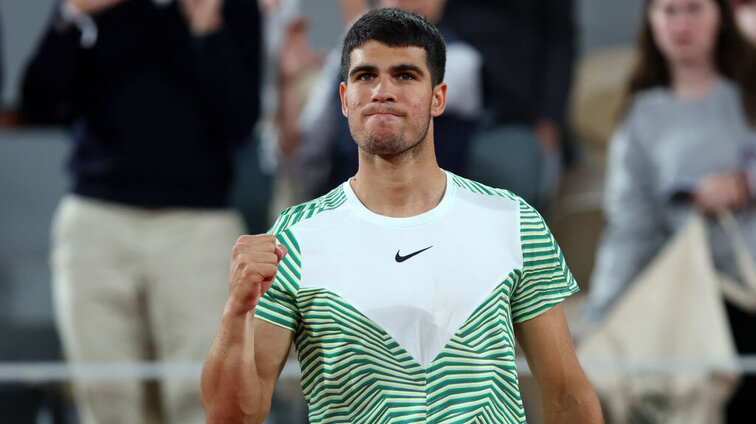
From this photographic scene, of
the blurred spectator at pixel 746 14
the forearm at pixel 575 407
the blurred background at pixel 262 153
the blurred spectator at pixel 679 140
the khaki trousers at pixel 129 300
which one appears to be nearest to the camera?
the forearm at pixel 575 407

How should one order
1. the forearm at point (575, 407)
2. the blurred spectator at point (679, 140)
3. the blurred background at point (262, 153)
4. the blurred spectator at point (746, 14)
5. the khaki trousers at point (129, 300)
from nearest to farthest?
1. the forearm at point (575, 407)
2. the khaki trousers at point (129, 300)
3. the blurred background at point (262, 153)
4. the blurred spectator at point (679, 140)
5. the blurred spectator at point (746, 14)

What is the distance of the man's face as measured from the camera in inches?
83.0

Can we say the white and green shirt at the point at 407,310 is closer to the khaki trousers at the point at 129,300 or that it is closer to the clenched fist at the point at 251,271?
the clenched fist at the point at 251,271

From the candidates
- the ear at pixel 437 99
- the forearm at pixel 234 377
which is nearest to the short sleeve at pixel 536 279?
the ear at pixel 437 99

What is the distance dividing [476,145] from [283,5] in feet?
3.79

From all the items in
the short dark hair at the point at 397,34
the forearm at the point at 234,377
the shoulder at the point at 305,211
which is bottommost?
the forearm at the point at 234,377

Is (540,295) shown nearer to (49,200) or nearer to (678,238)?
(678,238)

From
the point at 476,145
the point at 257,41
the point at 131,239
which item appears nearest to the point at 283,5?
the point at 257,41

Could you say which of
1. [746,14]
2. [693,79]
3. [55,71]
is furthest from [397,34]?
[746,14]

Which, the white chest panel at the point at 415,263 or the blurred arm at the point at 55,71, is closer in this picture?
the white chest panel at the point at 415,263

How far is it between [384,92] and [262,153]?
294cm

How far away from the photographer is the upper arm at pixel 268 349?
212cm

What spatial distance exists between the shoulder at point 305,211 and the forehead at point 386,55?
27 cm

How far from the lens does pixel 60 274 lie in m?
4.38
